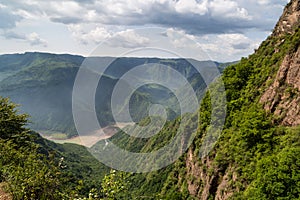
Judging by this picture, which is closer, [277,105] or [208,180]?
[277,105]

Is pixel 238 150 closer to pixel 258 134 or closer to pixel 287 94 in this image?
pixel 258 134

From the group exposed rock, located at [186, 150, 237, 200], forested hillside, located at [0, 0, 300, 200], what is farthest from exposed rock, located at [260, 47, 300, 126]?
exposed rock, located at [186, 150, 237, 200]

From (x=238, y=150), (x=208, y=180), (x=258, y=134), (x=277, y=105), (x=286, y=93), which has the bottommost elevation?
(x=208, y=180)

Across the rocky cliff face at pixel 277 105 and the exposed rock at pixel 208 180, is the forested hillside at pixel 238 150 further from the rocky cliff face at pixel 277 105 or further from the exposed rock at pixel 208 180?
the rocky cliff face at pixel 277 105

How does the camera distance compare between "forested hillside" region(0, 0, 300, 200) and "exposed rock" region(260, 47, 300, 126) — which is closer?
"forested hillside" region(0, 0, 300, 200)

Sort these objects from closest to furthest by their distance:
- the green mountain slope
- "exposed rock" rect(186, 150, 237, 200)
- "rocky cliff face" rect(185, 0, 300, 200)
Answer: the green mountain slope → "rocky cliff face" rect(185, 0, 300, 200) → "exposed rock" rect(186, 150, 237, 200)

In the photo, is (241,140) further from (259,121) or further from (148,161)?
(148,161)

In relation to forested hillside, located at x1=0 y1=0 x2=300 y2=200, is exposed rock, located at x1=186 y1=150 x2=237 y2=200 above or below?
below

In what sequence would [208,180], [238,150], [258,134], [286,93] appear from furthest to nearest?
[208,180], [238,150], [286,93], [258,134]

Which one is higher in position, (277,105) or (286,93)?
(286,93)

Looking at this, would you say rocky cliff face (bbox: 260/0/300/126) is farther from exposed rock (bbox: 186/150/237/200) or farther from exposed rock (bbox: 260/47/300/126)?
exposed rock (bbox: 186/150/237/200)

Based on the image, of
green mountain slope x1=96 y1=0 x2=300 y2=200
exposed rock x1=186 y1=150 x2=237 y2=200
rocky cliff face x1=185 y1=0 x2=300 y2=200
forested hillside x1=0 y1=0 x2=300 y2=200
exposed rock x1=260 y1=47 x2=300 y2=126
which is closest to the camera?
forested hillside x1=0 y1=0 x2=300 y2=200

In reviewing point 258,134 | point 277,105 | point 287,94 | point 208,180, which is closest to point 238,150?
point 258,134
